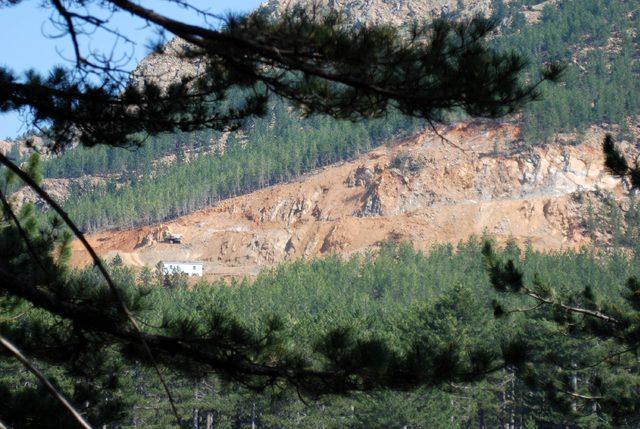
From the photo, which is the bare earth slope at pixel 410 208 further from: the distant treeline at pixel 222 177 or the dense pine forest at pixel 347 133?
the distant treeline at pixel 222 177

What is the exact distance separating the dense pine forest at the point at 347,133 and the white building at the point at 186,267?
15.8m

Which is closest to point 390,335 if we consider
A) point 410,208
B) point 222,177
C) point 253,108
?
point 253,108

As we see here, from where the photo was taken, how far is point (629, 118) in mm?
84750

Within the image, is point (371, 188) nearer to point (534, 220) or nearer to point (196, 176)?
point (534, 220)

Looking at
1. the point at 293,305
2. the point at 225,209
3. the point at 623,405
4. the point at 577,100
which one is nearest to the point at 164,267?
the point at 225,209

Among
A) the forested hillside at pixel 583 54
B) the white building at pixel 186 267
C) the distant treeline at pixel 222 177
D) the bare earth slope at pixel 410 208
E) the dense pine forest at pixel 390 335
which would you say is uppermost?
the forested hillside at pixel 583 54

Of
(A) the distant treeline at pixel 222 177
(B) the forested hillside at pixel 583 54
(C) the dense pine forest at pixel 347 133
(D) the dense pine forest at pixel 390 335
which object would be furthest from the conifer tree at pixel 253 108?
(A) the distant treeline at pixel 222 177

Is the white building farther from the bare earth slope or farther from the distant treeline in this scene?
the distant treeline

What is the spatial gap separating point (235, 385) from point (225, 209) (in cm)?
8431

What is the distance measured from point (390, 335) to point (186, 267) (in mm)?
50664

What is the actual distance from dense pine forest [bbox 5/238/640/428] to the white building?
4.24 meters

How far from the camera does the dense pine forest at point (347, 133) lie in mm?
83438

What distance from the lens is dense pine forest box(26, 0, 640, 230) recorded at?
8344 cm

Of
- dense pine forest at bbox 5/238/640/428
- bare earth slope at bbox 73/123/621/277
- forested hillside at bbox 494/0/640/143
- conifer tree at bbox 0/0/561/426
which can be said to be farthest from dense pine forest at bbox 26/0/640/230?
conifer tree at bbox 0/0/561/426
